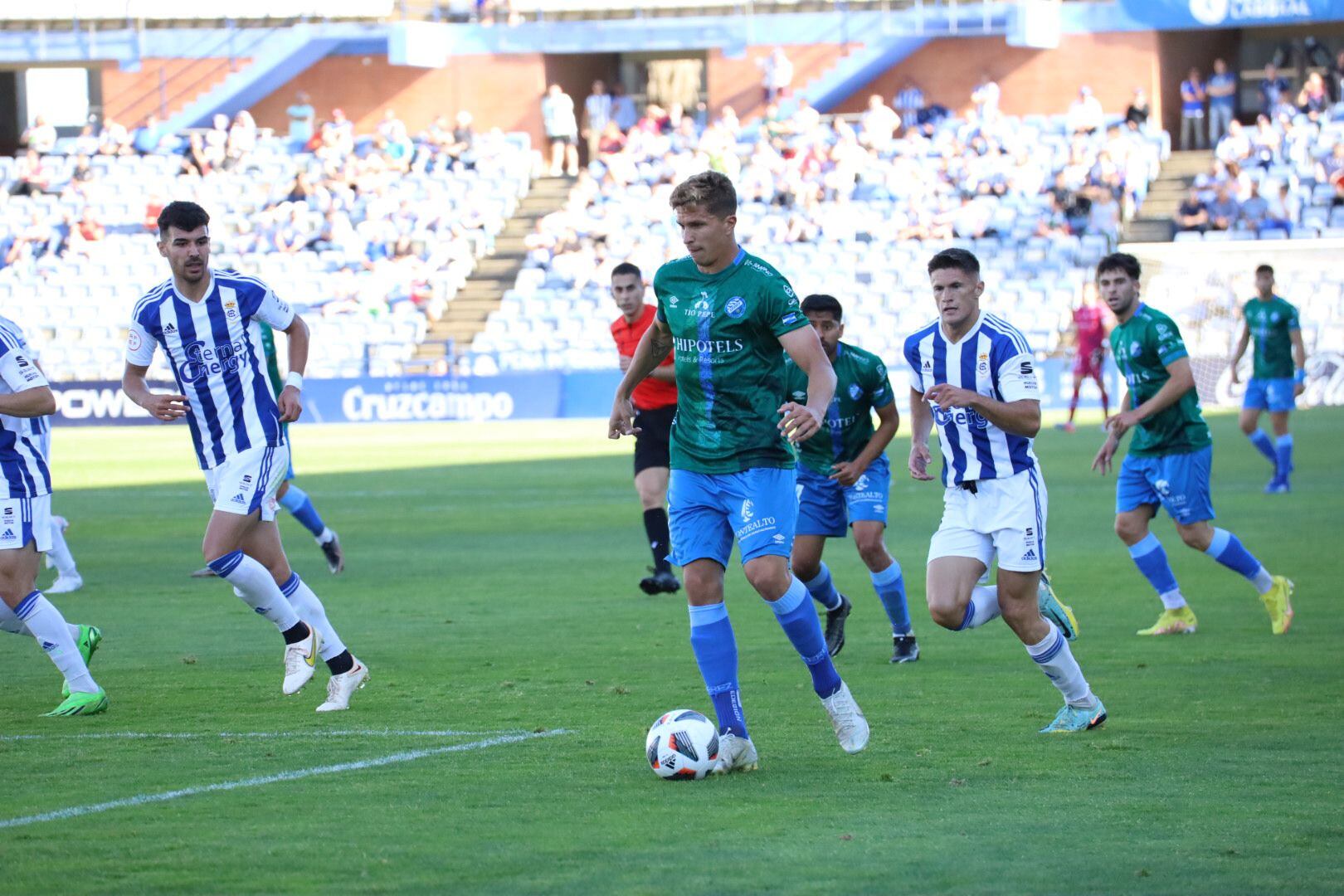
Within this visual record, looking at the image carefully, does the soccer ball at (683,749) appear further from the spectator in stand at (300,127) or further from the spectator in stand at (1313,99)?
the spectator in stand at (300,127)

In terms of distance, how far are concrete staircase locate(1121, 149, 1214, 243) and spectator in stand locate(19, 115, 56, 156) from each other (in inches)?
1023

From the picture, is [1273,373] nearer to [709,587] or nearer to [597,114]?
[709,587]

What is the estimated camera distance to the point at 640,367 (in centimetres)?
726

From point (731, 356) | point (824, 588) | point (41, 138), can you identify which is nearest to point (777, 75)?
point (41, 138)

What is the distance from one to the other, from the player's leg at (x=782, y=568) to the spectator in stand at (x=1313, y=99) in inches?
1239

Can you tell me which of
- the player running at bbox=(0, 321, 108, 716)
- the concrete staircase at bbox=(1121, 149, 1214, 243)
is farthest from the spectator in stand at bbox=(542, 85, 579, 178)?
the player running at bbox=(0, 321, 108, 716)

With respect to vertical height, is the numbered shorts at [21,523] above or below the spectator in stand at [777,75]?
below

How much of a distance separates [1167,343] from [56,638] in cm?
601

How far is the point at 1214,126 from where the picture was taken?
37969 millimetres

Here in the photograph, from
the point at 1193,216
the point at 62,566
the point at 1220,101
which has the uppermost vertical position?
the point at 1220,101

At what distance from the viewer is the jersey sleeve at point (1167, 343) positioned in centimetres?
1022

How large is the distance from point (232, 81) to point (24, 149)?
544 centimetres

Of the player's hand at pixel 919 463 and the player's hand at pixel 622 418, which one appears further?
the player's hand at pixel 919 463

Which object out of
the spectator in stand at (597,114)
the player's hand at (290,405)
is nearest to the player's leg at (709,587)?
the player's hand at (290,405)
